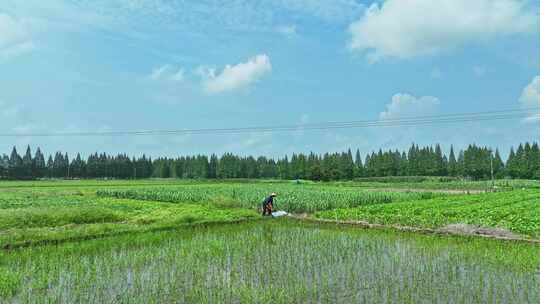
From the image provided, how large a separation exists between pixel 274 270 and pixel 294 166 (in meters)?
88.9

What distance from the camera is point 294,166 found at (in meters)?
96.9

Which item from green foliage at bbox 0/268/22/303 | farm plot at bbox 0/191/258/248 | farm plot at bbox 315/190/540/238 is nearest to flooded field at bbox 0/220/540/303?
green foliage at bbox 0/268/22/303

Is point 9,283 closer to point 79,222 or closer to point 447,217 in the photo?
point 79,222

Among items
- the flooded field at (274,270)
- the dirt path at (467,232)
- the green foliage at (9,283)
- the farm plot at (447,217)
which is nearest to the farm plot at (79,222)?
the flooded field at (274,270)

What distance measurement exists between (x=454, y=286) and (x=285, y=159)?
95958 mm

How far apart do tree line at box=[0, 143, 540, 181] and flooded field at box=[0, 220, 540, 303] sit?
7420 cm

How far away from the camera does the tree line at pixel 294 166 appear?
8322 centimetres

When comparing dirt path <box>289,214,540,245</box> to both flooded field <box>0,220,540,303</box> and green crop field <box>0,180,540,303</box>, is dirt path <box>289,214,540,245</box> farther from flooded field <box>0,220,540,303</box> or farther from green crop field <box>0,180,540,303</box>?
flooded field <box>0,220,540,303</box>

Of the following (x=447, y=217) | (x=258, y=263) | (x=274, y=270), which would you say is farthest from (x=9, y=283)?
(x=447, y=217)

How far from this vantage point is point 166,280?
7480 millimetres

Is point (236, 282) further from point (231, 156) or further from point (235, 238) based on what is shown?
point (231, 156)

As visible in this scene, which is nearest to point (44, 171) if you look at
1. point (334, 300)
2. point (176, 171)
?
point (176, 171)

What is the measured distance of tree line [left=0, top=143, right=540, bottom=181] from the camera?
273 feet

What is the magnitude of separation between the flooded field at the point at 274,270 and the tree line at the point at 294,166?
74198 mm
